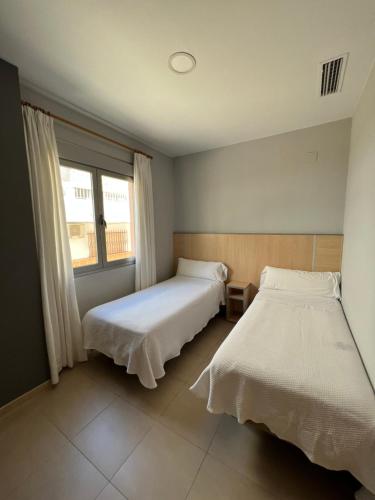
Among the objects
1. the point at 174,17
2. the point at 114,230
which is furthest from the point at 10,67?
the point at 114,230

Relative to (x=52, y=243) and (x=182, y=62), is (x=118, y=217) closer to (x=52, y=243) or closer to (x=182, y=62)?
(x=52, y=243)

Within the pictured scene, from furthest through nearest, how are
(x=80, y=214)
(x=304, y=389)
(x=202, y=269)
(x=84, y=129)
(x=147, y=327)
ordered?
(x=202, y=269)
(x=80, y=214)
(x=84, y=129)
(x=147, y=327)
(x=304, y=389)

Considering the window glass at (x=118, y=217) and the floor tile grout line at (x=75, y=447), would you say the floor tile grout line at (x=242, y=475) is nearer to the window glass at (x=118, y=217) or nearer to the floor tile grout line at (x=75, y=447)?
the floor tile grout line at (x=75, y=447)

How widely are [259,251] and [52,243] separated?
238 centimetres

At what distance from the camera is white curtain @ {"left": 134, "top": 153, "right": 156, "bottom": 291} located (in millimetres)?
2546

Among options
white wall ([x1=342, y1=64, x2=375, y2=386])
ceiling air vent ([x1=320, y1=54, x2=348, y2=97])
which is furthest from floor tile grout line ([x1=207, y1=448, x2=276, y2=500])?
ceiling air vent ([x1=320, y1=54, x2=348, y2=97])

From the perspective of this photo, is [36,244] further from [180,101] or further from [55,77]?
[180,101]

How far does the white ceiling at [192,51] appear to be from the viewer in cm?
105

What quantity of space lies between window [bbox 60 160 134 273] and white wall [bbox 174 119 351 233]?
1061 millimetres

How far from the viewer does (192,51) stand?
50.5 inches

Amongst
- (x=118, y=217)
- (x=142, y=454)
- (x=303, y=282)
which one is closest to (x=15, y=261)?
(x=118, y=217)

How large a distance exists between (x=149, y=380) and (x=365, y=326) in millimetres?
1492

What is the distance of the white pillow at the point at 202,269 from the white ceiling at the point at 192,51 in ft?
6.09

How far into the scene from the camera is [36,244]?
5.19 feet
